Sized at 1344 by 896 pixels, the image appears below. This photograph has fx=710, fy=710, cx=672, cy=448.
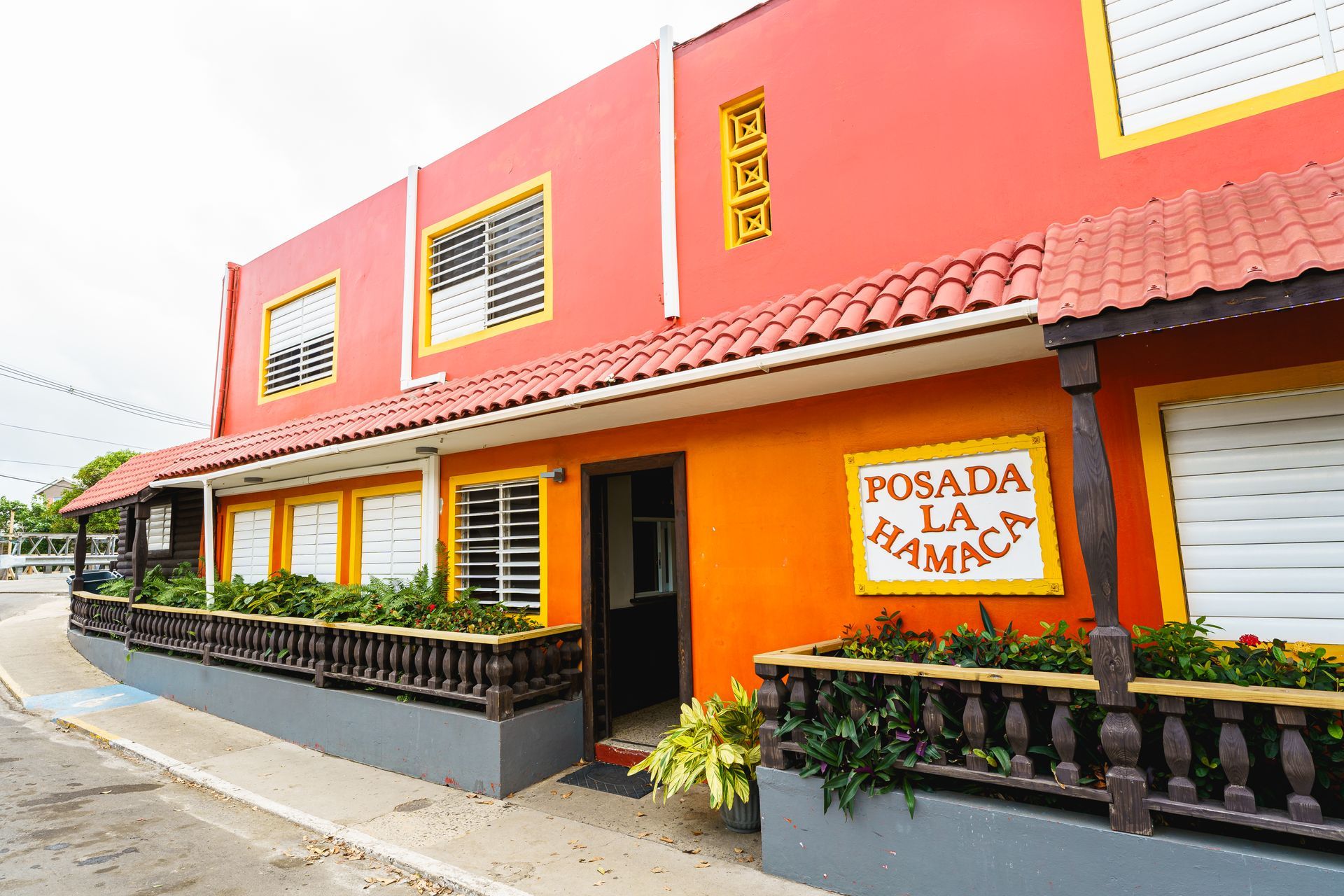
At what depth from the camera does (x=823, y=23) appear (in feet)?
20.5

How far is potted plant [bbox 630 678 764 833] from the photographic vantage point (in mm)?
4668

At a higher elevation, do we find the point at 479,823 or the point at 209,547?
the point at 209,547

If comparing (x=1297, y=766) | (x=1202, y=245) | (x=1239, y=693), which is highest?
(x=1202, y=245)

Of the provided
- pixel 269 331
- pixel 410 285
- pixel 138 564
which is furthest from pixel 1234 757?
pixel 138 564

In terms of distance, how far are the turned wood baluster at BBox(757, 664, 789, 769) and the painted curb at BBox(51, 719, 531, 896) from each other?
165 cm

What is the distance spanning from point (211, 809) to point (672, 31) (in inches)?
329

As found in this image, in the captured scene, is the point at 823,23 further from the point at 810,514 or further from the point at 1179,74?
the point at 810,514

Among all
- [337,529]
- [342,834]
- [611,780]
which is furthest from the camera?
[337,529]

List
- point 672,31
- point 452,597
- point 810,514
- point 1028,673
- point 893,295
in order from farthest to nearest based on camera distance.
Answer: point 452,597, point 672,31, point 810,514, point 893,295, point 1028,673

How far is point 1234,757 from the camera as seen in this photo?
3.08 m

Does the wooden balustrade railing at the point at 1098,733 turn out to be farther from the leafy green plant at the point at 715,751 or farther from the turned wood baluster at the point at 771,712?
the leafy green plant at the point at 715,751

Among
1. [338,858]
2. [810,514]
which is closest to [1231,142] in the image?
[810,514]

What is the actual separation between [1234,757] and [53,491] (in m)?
90.5

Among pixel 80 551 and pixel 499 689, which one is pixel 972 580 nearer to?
pixel 499 689
